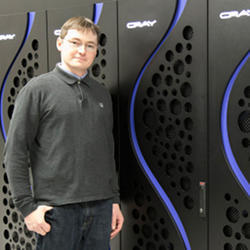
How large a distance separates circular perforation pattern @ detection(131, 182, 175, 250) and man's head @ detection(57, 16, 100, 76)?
0.94 m

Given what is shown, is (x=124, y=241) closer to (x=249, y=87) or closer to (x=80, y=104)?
(x=80, y=104)

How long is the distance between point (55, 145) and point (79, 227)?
18.2 inches

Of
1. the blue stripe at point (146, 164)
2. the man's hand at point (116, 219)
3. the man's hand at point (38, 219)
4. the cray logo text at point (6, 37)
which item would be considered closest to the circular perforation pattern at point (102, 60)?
the blue stripe at point (146, 164)

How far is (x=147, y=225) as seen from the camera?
2500 mm

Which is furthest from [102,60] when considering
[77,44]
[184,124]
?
[184,124]

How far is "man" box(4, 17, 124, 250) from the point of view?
187 centimetres

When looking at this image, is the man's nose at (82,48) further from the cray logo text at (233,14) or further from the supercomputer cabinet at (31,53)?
the cray logo text at (233,14)

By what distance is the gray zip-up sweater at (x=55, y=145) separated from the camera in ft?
6.09

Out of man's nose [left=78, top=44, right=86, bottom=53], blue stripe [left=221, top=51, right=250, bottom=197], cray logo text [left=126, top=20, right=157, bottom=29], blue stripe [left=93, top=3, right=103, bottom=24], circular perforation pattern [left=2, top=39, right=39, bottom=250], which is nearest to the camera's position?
man's nose [left=78, top=44, right=86, bottom=53]

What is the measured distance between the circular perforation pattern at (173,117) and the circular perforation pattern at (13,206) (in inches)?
37.4

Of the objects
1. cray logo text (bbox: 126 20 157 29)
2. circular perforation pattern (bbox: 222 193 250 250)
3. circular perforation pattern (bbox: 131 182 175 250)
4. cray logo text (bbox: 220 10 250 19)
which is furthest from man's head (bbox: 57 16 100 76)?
circular perforation pattern (bbox: 222 193 250 250)

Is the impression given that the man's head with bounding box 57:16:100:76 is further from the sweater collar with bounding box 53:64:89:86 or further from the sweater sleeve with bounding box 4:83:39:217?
the sweater sleeve with bounding box 4:83:39:217

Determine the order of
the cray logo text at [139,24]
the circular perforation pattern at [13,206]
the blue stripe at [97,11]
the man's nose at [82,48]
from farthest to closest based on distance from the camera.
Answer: the circular perforation pattern at [13,206] → the blue stripe at [97,11] → the cray logo text at [139,24] → the man's nose at [82,48]

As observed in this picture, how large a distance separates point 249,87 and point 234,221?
776mm
